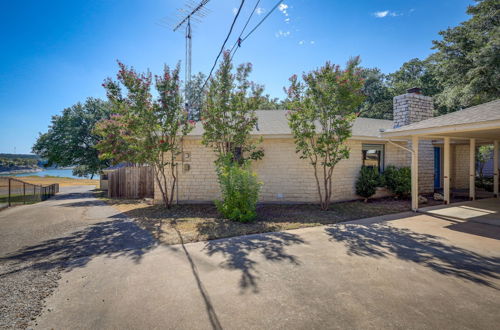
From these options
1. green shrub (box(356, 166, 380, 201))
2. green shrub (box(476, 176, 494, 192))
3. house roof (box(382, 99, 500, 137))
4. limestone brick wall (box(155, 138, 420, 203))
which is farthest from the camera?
green shrub (box(476, 176, 494, 192))

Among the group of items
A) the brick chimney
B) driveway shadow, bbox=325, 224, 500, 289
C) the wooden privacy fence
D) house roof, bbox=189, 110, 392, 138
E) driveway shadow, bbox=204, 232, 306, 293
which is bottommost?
driveway shadow, bbox=204, 232, 306, 293

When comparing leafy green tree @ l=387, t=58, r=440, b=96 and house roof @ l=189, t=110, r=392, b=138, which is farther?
leafy green tree @ l=387, t=58, r=440, b=96

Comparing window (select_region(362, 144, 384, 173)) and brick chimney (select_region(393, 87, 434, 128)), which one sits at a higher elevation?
brick chimney (select_region(393, 87, 434, 128))

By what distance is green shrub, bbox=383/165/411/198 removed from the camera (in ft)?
30.6

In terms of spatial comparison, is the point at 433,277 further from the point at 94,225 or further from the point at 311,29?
the point at 94,225

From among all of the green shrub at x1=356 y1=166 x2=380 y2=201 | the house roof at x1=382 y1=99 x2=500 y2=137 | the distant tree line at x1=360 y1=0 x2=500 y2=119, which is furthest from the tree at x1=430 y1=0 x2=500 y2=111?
the green shrub at x1=356 y1=166 x2=380 y2=201

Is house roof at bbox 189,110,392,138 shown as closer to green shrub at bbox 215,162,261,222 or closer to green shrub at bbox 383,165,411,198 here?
green shrub at bbox 383,165,411,198

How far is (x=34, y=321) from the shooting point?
7.97 feet

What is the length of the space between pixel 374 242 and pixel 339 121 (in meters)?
3.64

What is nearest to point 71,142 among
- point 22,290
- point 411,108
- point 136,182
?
point 136,182

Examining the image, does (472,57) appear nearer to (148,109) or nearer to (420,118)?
(420,118)

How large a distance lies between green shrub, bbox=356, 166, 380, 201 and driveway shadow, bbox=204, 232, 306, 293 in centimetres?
524

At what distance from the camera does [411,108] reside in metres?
10.2

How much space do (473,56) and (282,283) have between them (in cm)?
1639
